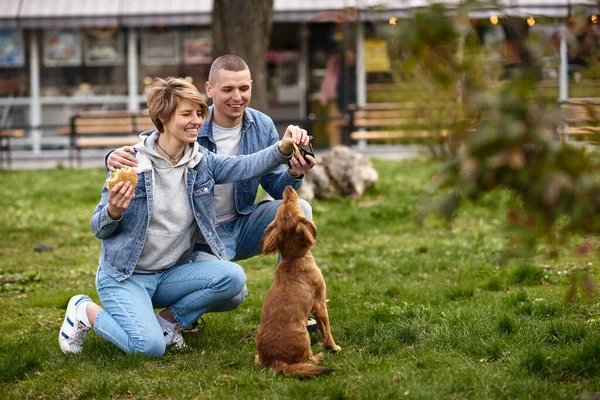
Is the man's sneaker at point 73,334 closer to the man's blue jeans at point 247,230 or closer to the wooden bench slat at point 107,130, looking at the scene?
the man's blue jeans at point 247,230

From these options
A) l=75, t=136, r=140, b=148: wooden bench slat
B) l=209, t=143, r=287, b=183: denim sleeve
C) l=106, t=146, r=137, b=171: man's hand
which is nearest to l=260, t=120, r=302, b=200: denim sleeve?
l=209, t=143, r=287, b=183: denim sleeve

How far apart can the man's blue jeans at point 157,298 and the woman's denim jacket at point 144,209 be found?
0.13 meters

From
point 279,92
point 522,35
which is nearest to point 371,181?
point 522,35

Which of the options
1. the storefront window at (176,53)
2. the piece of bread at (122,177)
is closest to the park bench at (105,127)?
the storefront window at (176,53)

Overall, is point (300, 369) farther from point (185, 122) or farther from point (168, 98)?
point (168, 98)

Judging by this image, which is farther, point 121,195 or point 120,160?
point 120,160

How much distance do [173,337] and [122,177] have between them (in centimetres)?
117

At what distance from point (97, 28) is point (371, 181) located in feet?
41.9

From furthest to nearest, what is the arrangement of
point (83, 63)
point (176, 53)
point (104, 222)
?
point (176, 53)
point (83, 63)
point (104, 222)

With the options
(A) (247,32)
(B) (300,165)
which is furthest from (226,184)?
(A) (247,32)

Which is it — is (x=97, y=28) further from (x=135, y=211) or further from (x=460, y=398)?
(x=460, y=398)

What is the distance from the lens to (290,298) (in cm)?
493

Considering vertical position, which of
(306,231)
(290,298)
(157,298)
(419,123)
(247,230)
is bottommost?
(157,298)

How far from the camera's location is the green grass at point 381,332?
15.0 ft
